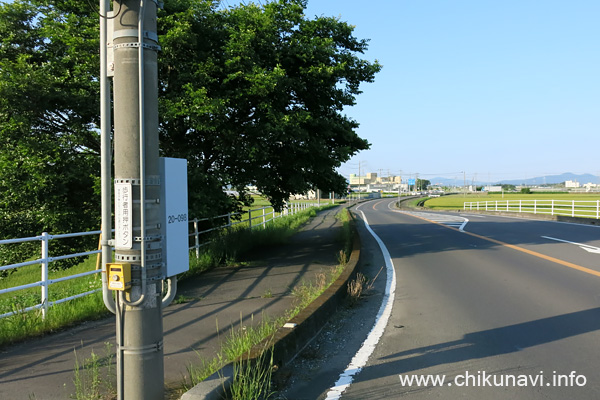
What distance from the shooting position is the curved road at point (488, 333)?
4.31 meters

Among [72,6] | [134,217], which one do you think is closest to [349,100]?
[72,6]

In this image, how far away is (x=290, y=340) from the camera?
16.5ft

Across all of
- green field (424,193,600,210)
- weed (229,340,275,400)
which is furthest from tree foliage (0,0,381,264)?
green field (424,193,600,210)

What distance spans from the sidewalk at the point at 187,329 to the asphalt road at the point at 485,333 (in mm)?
1675

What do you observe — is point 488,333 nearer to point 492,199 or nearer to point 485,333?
point 485,333

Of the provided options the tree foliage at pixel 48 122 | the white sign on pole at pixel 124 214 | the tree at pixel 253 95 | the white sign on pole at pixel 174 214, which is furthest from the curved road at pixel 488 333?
the tree foliage at pixel 48 122

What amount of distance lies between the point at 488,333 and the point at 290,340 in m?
2.63

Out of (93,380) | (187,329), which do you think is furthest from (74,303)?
(93,380)

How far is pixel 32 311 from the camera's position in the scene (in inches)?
261

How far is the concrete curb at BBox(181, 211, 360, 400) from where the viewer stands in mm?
3697

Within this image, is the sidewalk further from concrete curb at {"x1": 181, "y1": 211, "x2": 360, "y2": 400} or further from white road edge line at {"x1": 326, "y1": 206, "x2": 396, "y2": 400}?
white road edge line at {"x1": 326, "y1": 206, "x2": 396, "y2": 400}

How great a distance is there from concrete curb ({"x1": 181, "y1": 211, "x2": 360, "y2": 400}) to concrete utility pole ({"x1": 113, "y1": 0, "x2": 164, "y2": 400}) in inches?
15.4

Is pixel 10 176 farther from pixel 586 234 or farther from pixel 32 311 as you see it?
pixel 586 234

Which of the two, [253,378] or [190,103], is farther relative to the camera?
[190,103]
